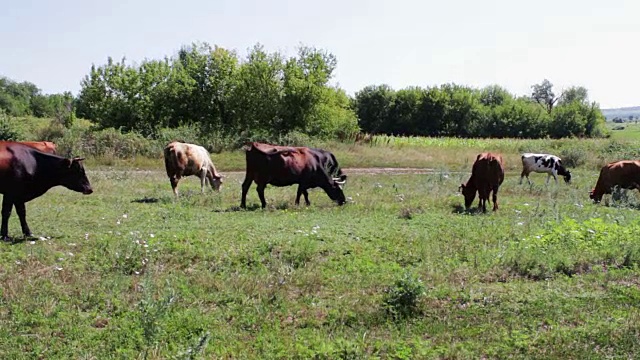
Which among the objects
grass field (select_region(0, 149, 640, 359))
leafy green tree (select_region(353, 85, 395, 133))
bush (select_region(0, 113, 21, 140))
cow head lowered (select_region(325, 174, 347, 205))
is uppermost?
leafy green tree (select_region(353, 85, 395, 133))

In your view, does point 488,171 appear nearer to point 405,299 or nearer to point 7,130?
point 405,299

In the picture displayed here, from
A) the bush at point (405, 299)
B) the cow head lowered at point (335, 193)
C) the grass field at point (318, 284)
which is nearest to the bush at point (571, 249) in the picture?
the grass field at point (318, 284)

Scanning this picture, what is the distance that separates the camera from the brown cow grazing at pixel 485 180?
16.4 m

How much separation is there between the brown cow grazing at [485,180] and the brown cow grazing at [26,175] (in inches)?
393

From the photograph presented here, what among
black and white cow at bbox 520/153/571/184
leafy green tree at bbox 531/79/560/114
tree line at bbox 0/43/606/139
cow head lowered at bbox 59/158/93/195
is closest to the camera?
cow head lowered at bbox 59/158/93/195

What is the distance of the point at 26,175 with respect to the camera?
37.7 ft

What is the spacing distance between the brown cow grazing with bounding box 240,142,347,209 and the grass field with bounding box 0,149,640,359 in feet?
3.80

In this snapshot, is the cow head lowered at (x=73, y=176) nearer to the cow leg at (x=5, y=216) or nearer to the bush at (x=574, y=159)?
the cow leg at (x=5, y=216)

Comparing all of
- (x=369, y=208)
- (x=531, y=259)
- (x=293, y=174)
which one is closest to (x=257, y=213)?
(x=293, y=174)

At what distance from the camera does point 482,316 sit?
7.96m

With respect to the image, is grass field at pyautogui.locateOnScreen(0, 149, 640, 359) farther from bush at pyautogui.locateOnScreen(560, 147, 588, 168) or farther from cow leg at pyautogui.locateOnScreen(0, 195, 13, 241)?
bush at pyautogui.locateOnScreen(560, 147, 588, 168)

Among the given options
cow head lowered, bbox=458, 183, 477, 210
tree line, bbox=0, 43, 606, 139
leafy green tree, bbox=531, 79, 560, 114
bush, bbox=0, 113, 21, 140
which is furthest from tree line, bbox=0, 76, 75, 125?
leafy green tree, bbox=531, 79, 560, 114

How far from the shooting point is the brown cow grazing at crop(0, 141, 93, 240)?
11320 millimetres

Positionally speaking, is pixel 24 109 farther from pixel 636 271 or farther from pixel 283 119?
pixel 636 271
